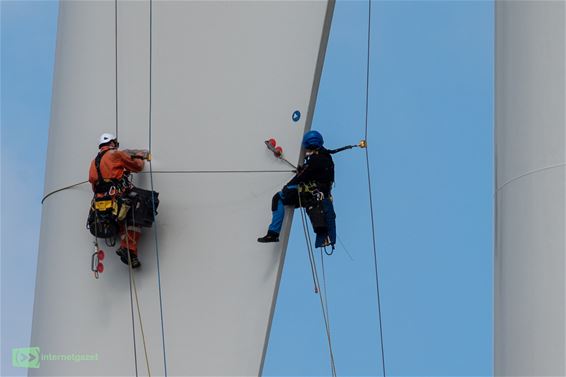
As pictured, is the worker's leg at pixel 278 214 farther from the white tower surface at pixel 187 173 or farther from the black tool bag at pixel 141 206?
the black tool bag at pixel 141 206

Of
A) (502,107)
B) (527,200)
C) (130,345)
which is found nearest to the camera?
(527,200)

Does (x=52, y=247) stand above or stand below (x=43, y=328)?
above

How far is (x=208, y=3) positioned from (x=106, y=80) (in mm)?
1365

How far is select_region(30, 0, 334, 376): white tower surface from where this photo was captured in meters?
12.3

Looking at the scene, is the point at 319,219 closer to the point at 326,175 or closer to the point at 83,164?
the point at 326,175

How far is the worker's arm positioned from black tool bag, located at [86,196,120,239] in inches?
17.0

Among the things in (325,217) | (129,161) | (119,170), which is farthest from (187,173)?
(325,217)

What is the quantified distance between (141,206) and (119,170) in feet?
1.46

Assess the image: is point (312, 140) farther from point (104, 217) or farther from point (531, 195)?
point (531, 195)

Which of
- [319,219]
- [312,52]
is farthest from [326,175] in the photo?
[312,52]

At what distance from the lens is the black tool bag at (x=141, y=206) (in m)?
12.4

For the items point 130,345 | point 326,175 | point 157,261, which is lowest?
point 130,345

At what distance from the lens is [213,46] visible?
42.3 feet

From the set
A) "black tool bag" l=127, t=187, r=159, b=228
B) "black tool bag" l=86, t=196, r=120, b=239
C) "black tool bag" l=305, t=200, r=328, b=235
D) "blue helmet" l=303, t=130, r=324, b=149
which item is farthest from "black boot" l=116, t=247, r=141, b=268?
"blue helmet" l=303, t=130, r=324, b=149
